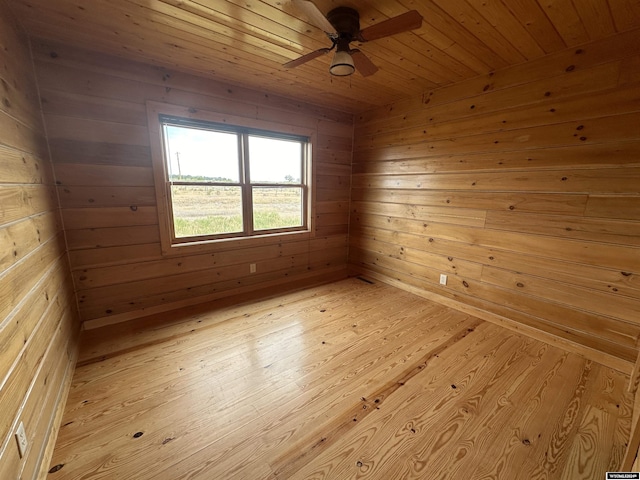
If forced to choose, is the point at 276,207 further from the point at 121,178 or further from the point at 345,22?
the point at 345,22

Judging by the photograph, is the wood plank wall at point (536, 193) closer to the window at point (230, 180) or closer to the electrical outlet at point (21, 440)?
the window at point (230, 180)

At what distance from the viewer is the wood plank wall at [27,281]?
105 cm

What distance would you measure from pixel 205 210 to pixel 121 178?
78cm

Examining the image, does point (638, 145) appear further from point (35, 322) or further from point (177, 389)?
point (35, 322)

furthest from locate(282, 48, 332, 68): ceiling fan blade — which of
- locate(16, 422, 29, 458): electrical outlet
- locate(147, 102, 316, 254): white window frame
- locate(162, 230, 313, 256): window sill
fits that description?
locate(16, 422, 29, 458): electrical outlet

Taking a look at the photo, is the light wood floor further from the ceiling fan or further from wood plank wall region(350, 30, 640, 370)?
the ceiling fan

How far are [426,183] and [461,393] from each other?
210 cm

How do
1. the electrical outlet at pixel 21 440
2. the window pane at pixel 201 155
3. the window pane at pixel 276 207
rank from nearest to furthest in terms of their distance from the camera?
1. the electrical outlet at pixel 21 440
2. the window pane at pixel 201 155
3. the window pane at pixel 276 207

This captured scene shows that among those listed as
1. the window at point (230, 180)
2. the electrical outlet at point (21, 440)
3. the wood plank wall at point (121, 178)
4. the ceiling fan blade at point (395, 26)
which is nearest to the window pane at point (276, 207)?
the window at point (230, 180)

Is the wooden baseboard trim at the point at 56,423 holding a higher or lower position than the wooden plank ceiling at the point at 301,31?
lower

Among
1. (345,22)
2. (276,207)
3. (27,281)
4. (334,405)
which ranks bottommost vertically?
(334,405)

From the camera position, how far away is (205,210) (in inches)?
113

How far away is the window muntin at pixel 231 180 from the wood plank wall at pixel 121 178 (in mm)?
195

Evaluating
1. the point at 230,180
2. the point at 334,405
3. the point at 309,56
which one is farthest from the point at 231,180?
the point at 334,405
